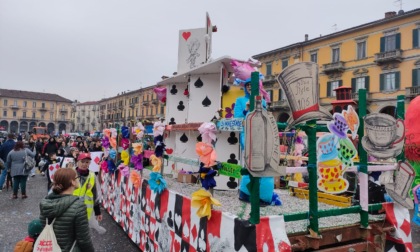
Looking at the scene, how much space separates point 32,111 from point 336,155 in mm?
90793

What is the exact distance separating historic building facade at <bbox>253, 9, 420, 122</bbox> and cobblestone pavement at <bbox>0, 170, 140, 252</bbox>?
1950 centimetres

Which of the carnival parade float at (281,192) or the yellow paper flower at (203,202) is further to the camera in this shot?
the yellow paper flower at (203,202)

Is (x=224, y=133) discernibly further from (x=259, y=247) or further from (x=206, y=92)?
(x=259, y=247)

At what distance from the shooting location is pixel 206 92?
17.3ft

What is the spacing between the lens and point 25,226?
227 inches

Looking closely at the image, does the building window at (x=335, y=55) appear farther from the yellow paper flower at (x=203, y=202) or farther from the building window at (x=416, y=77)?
the yellow paper flower at (x=203, y=202)

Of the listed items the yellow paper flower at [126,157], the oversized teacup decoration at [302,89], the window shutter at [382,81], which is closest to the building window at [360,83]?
the window shutter at [382,81]

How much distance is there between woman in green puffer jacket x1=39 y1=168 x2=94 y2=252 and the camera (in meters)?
2.48

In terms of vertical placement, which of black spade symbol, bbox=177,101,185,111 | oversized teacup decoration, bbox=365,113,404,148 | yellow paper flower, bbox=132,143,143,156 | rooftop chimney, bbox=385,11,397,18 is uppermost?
rooftop chimney, bbox=385,11,397,18

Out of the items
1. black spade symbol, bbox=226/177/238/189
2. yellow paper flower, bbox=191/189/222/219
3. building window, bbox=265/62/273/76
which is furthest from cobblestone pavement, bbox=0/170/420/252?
building window, bbox=265/62/273/76

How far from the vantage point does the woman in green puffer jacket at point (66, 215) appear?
8.14ft

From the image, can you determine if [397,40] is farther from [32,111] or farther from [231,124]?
[32,111]

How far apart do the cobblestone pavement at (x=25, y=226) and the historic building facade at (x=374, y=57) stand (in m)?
19.5

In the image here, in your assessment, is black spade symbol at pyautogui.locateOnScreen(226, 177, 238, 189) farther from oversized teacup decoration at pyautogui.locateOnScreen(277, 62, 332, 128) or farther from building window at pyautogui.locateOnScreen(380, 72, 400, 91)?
building window at pyautogui.locateOnScreen(380, 72, 400, 91)
